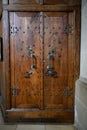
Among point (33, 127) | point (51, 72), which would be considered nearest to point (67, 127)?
point (33, 127)

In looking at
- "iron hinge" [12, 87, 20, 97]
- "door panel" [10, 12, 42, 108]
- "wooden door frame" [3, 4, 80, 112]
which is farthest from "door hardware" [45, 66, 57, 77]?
"iron hinge" [12, 87, 20, 97]

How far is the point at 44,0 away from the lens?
12.1 feet

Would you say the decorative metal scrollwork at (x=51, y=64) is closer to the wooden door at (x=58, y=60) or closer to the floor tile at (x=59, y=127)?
the wooden door at (x=58, y=60)

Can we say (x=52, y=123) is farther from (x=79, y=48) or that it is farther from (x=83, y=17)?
(x=83, y=17)

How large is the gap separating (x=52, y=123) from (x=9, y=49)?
59.4 inches

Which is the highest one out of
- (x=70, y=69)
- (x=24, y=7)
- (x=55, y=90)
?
(x=24, y=7)

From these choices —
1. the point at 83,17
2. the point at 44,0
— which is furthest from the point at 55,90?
the point at 44,0

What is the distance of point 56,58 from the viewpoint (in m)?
3.79

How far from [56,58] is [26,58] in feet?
1.74

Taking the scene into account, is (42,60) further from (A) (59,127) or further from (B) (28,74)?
(A) (59,127)

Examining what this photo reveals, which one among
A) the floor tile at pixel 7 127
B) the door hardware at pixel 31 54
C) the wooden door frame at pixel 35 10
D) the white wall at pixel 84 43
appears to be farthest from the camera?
the door hardware at pixel 31 54

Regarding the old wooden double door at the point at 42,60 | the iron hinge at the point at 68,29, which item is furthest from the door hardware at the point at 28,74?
the iron hinge at the point at 68,29

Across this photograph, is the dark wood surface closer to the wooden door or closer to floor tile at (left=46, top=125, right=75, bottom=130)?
the wooden door

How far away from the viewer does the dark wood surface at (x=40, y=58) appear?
371 centimetres
